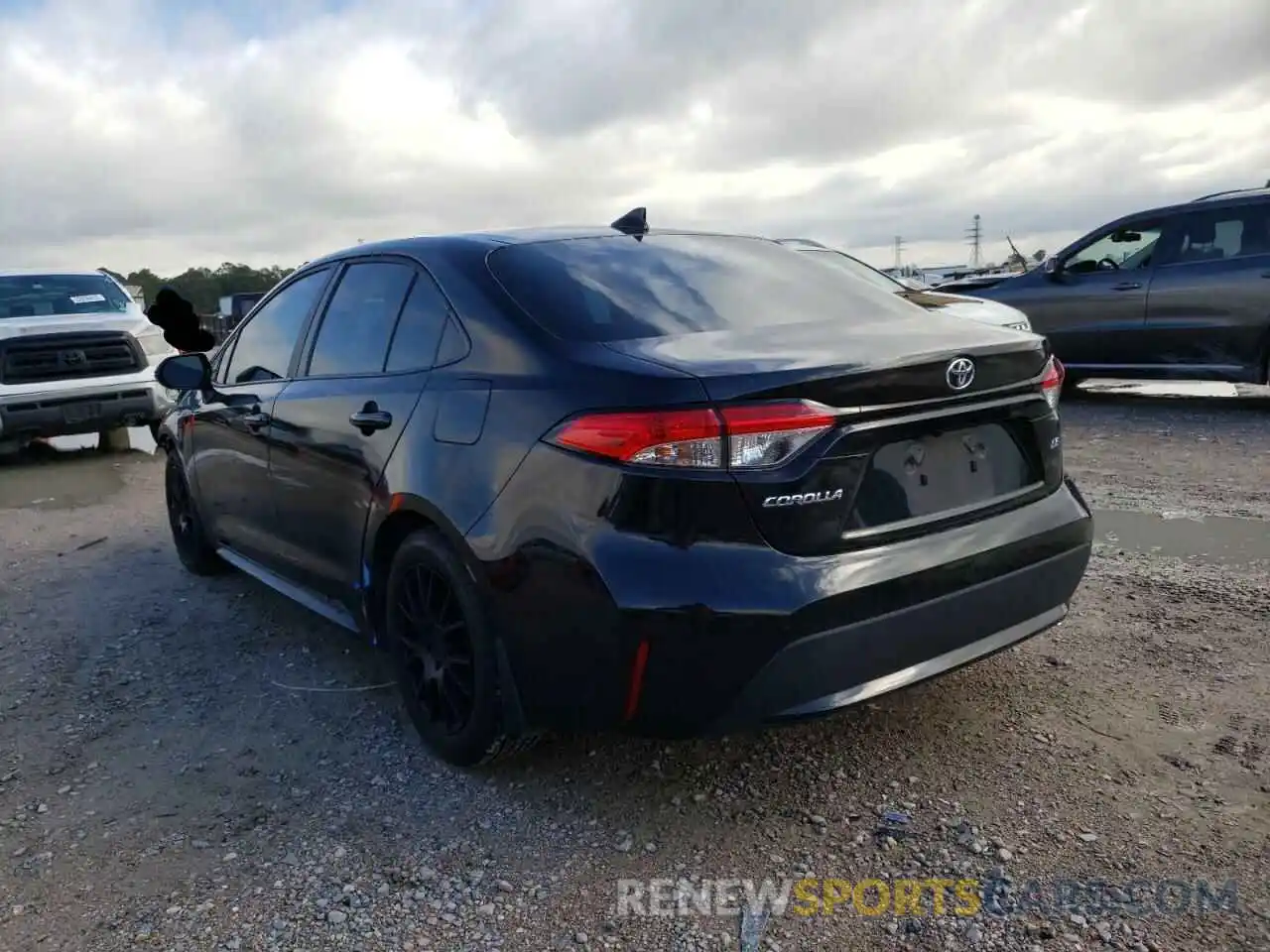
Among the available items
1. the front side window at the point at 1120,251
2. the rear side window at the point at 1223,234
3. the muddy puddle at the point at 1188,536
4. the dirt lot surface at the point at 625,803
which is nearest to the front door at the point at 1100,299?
the front side window at the point at 1120,251

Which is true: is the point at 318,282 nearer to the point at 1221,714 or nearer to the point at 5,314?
the point at 1221,714

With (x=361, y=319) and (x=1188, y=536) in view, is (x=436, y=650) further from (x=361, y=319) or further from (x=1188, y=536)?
(x=1188, y=536)

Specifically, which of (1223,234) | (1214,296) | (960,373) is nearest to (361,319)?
(960,373)

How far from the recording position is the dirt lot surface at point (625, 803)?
2.45m

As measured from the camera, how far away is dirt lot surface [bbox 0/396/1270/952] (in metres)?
2.45

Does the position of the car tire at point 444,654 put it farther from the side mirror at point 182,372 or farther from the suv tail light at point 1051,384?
the side mirror at point 182,372

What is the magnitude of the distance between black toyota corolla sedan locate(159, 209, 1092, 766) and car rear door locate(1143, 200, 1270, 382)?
654cm

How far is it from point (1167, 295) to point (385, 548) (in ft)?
26.4

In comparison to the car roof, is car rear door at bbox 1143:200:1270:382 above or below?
below

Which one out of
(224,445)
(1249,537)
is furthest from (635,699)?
(1249,537)

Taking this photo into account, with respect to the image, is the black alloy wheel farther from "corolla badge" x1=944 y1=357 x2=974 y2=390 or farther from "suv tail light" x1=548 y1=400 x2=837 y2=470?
"corolla badge" x1=944 y1=357 x2=974 y2=390

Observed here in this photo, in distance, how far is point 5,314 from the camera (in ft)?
32.6

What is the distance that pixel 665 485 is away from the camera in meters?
2.48

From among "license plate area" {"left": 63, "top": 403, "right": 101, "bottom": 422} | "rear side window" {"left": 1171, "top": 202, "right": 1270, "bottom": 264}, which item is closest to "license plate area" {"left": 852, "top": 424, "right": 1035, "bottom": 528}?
"rear side window" {"left": 1171, "top": 202, "right": 1270, "bottom": 264}
